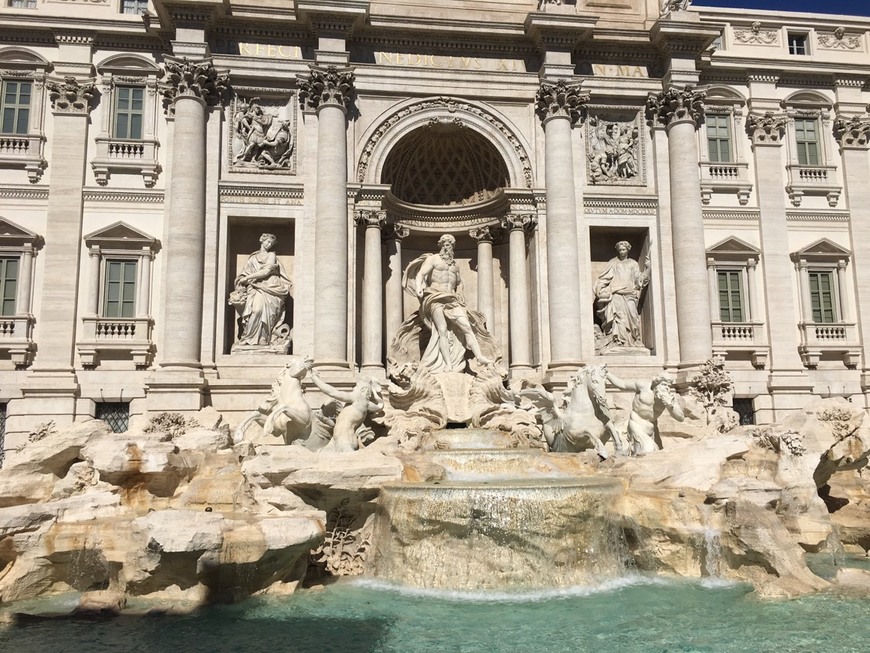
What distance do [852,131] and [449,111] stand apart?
43.7 ft

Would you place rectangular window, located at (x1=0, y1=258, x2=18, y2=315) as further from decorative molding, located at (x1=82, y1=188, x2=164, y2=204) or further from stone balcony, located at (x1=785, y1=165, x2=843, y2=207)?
stone balcony, located at (x1=785, y1=165, x2=843, y2=207)

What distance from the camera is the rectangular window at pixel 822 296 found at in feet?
71.3

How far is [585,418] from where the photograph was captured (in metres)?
15.3

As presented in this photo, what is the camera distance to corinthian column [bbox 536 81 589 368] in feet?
63.8

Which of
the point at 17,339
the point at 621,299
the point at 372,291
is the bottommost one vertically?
the point at 17,339

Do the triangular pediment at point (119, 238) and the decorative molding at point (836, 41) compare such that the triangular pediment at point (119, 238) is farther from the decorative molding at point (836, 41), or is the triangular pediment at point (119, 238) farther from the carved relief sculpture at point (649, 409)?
the decorative molding at point (836, 41)

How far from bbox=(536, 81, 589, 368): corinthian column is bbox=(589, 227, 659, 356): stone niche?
1.27 m

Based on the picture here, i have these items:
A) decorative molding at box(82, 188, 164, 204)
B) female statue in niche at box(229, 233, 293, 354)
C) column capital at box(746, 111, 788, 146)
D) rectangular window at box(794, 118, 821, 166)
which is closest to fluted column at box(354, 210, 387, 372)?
female statue in niche at box(229, 233, 293, 354)

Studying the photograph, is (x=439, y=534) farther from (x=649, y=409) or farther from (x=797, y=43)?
(x=797, y=43)

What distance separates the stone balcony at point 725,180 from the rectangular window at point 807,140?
7.29 ft

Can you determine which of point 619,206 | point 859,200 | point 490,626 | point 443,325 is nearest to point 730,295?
point 619,206

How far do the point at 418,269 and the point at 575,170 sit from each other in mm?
5578

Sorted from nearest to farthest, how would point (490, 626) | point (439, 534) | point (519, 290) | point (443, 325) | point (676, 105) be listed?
point (490, 626)
point (439, 534)
point (443, 325)
point (519, 290)
point (676, 105)

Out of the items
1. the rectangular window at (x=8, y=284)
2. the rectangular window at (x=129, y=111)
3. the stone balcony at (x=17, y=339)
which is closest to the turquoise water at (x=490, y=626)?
the stone balcony at (x=17, y=339)
